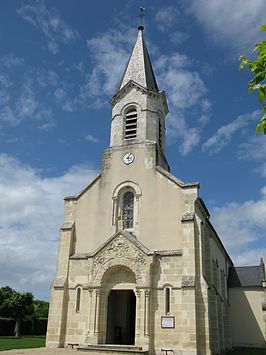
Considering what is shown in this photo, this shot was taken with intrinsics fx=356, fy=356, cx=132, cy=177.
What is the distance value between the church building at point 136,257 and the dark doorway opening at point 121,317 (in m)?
0.06

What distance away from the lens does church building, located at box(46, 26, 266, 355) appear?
59.1ft

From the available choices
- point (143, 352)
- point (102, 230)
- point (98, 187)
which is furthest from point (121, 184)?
point (143, 352)

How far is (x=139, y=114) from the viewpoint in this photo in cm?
2438

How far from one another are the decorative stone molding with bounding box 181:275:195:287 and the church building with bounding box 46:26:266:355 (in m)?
0.05

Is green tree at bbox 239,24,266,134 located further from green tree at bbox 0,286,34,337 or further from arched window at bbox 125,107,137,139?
green tree at bbox 0,286,34,337

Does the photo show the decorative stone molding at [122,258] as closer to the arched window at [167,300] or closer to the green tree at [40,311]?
the arched window at [167,300]

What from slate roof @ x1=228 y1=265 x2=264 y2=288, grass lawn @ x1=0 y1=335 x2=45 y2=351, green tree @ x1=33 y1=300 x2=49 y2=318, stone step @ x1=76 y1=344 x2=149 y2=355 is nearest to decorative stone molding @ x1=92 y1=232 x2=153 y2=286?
stone step @ x1=76 y1=344 x2=149 y2=355

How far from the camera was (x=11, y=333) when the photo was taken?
34000 millimetres

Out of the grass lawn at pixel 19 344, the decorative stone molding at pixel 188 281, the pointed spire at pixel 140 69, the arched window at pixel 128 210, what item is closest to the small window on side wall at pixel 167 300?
the decorative stone molding at pixel 188 281

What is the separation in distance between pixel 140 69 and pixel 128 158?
806 centimetres

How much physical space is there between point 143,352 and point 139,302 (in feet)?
8.09

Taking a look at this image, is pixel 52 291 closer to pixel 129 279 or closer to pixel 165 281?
pixel 129 279

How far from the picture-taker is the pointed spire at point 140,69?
85.4 ft

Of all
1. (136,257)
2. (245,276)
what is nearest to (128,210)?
(136,257)
